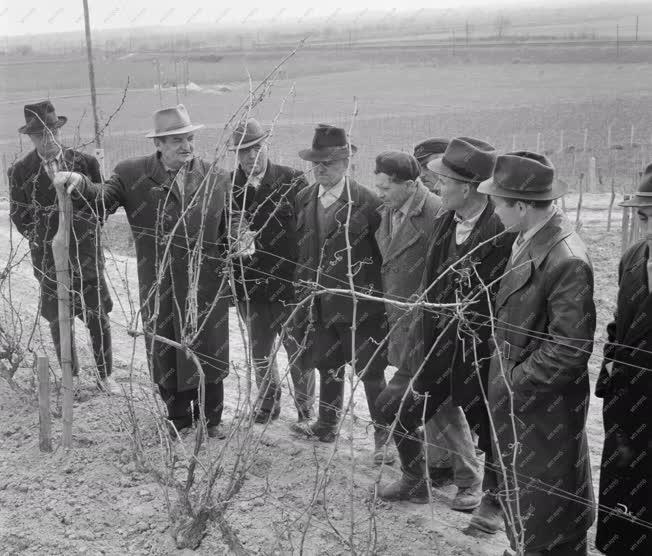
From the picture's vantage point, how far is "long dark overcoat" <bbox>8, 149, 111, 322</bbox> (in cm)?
518

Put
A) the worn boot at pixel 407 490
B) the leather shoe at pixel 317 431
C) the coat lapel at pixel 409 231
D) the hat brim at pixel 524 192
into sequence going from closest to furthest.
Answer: the hat brim at pixel 524 192 < the worn boot at pixel 407 490 < the coat lapel at pixel 409 231 < the leather shoe at pixel 317 431

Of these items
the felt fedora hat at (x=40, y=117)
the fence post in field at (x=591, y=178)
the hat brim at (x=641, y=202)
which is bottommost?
the fence post in field at (x=591, y=178)

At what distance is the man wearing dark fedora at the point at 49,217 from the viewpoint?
5.17 m

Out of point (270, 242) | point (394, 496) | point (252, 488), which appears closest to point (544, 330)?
point (394, 496)

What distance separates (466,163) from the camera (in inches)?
144

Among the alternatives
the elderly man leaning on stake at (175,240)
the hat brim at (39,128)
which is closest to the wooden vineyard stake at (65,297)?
the elderly man leaning on stake at (175,240)

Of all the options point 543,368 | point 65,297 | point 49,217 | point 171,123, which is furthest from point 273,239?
point 543,368

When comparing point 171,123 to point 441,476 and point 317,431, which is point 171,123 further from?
point 441,476

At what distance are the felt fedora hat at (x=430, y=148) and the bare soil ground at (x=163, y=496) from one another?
146cm

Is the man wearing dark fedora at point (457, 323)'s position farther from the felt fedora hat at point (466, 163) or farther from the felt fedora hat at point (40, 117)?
the felt fedora hat at point (40, 117)

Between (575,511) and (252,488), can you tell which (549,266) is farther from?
(252,488)

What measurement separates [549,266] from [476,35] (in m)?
87.6

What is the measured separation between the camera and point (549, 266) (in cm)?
309

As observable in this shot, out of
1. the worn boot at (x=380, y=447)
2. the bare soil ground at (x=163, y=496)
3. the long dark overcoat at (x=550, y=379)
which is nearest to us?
the long dark overcoat at (x=550, y=379)
